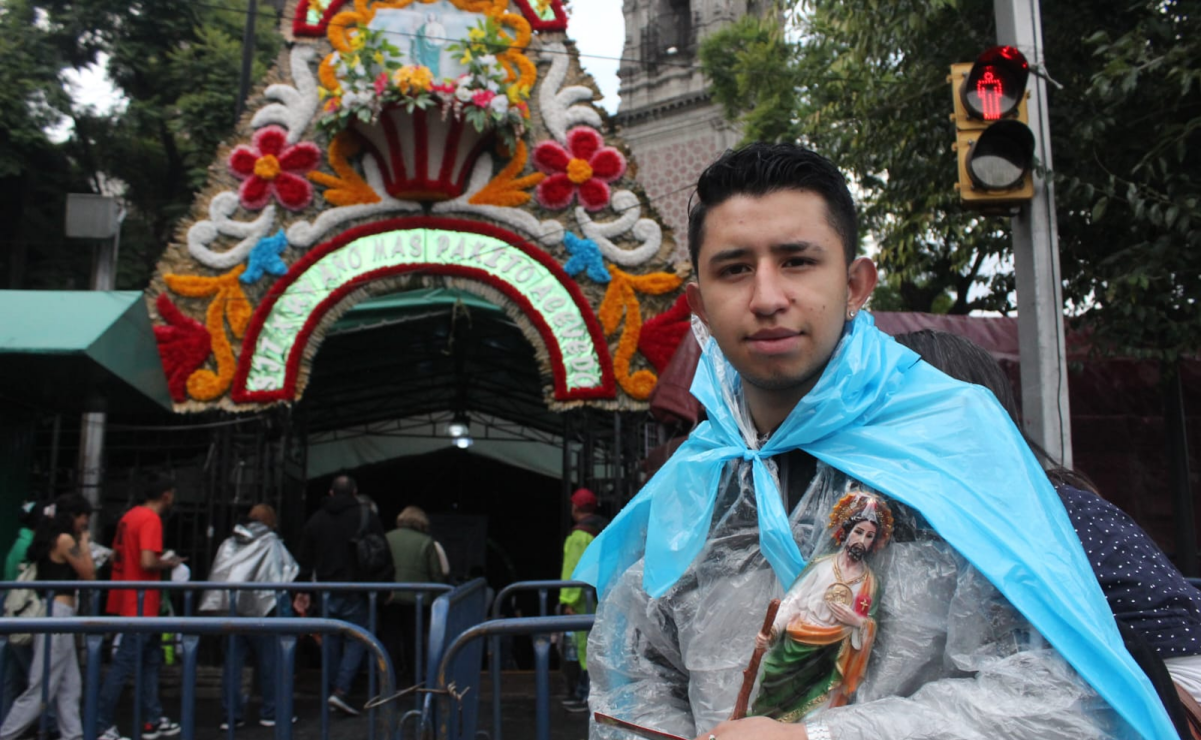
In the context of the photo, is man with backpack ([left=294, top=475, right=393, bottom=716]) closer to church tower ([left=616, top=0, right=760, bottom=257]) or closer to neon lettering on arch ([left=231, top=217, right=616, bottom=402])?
neon lettering on arch ([left=231, top=217, right=616, bottom=402])

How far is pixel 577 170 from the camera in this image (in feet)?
30.9

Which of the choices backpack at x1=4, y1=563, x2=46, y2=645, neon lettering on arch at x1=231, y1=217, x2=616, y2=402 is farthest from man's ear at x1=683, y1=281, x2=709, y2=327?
neon lettering on arch at x1=231, y1=217, x2=616, y2=402

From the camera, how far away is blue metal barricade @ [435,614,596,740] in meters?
3.51

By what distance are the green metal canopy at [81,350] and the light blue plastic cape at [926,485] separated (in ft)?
22.0

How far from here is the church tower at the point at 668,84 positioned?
34719 mm

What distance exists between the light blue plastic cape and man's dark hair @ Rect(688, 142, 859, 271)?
0.18 m

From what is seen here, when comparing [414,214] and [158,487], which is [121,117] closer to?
[414,214]

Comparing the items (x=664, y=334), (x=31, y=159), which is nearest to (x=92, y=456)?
(x=664, y=334)

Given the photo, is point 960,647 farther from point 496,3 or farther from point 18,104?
point 18,104

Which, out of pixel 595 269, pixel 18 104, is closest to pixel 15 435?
pixel 595 269

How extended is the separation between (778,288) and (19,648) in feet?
19.2

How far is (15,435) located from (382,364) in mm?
3948

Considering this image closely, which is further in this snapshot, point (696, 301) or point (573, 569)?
point (573, 569)

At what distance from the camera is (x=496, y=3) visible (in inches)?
377
